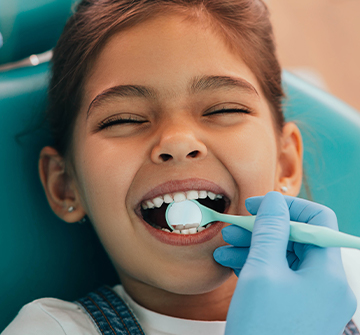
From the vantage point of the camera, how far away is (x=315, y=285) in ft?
2.28

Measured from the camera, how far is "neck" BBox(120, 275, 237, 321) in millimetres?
1005

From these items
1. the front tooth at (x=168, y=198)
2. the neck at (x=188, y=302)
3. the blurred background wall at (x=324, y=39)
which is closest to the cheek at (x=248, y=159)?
the front tooth at (x=168, y=198)

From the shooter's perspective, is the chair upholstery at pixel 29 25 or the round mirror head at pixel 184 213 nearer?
the round mirror head at pixel 184 213

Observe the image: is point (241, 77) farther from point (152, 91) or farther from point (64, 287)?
point (64, 287)

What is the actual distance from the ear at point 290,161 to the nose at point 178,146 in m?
0.31

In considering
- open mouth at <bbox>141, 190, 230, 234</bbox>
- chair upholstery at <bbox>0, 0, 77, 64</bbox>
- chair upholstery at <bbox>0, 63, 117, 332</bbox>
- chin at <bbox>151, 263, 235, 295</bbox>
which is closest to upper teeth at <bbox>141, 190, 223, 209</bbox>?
open mouth at <bbox>141, 190, 230, 234</bbox>

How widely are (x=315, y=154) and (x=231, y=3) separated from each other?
0.51 metres

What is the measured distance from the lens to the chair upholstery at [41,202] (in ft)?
3.62

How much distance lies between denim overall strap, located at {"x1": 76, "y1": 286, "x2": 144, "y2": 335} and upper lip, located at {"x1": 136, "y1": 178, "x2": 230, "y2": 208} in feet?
0.94

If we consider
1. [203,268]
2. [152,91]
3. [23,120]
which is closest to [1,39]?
[23,120]

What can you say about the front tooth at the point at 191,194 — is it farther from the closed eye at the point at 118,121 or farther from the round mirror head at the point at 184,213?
the closed eye at the point at 118,121

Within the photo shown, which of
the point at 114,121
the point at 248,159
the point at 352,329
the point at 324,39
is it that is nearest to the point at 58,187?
the point at 114,121

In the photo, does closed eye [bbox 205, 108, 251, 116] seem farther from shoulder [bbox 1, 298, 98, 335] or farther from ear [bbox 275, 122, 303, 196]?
shoulder [bbox 1, 298, 98, 335]

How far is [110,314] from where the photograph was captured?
996 mm
